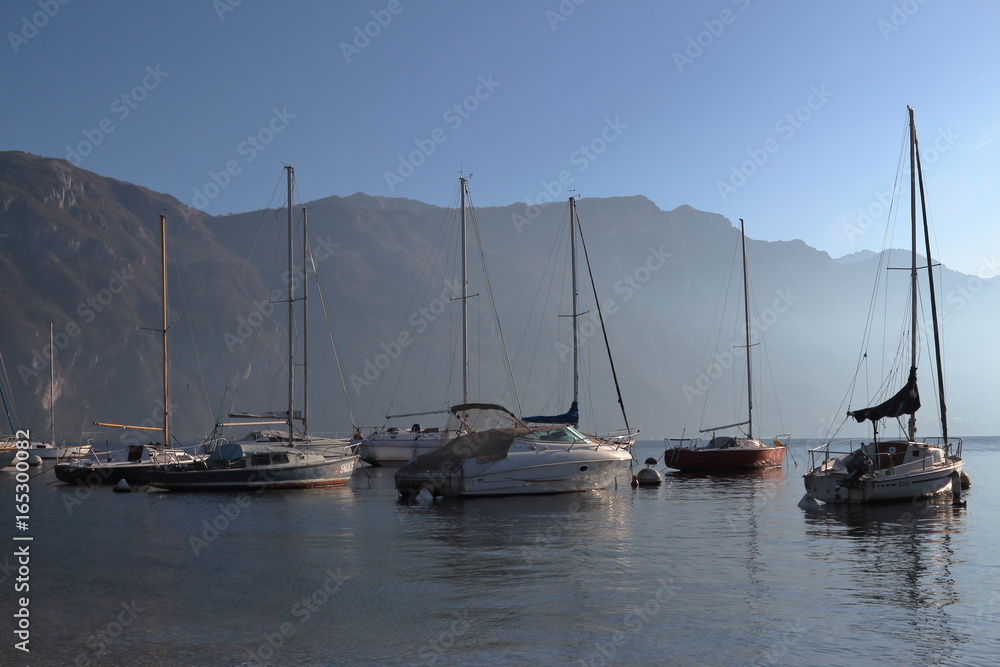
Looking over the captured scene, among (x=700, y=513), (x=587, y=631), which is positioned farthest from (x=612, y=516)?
(x=587, y=631)

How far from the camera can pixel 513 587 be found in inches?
680

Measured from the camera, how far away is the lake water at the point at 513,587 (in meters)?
12.8

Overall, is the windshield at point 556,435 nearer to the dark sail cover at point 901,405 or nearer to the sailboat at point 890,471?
the sailboat at point 890,471

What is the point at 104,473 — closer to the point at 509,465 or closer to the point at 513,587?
the point at 509,465

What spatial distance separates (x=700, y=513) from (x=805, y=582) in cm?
1474

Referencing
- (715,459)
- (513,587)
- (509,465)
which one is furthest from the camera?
(715,459)

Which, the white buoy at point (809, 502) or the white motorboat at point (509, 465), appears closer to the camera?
the white buoy at point (809, 502)

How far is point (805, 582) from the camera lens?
17812 millimetres

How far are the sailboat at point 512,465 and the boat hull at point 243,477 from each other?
8.04 m

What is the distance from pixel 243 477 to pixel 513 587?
2724cm

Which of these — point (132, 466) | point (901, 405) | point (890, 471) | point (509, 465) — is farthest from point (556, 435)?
point (132, 466)

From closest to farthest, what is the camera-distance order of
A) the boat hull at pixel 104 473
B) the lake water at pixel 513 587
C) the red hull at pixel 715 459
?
the lake water at pixel 513 587 → the boat hull at pixel 104 473 → the red hull at pixel 715 459

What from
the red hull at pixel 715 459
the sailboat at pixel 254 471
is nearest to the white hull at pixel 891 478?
the sailboat at pixel 254 471

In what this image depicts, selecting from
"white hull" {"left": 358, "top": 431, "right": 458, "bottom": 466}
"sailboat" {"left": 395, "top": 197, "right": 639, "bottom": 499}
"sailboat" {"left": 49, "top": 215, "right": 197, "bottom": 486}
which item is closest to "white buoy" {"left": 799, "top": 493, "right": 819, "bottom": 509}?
"sailboat" {"left": 395, "top": 197, "right": 639, "bottom": 499}
